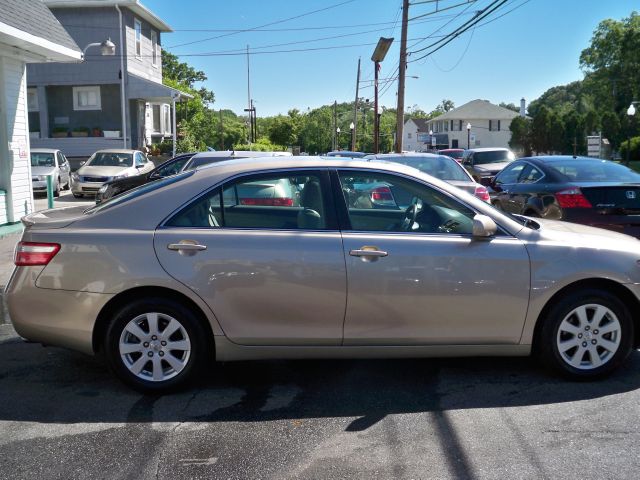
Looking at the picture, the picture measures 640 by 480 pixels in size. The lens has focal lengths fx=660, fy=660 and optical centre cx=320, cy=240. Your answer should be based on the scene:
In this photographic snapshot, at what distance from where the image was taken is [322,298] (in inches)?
177

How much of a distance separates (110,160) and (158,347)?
18375 mm

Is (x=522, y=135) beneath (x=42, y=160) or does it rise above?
above

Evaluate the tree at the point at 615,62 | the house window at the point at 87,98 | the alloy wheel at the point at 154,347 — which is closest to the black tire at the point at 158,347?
the alloy wheel at the point at 154,347

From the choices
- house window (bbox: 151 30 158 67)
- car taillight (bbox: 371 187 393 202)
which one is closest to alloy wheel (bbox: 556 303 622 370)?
car taillight (bbox: 371 187 393 202)

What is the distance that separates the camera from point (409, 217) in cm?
493

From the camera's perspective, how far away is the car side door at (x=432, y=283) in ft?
14.8

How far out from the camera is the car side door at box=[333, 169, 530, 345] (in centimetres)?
452

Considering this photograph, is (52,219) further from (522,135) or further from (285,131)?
(285,131)

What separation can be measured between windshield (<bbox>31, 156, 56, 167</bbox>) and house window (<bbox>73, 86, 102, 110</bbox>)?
430 inches

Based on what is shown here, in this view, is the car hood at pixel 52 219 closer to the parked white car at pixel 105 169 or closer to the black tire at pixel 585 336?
the black tire at pixel 585 336

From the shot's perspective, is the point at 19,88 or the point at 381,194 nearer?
the point at 381,194

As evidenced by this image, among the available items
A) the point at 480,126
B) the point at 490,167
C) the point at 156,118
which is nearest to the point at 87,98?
the point at 156,118

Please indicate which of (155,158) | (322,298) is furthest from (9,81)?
(155,158)

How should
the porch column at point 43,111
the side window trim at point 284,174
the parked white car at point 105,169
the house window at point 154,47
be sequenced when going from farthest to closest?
the house window at point 154,47, the porch column at point 43,111, the parked white car at point 105,169, the side window trim at point 284,174
